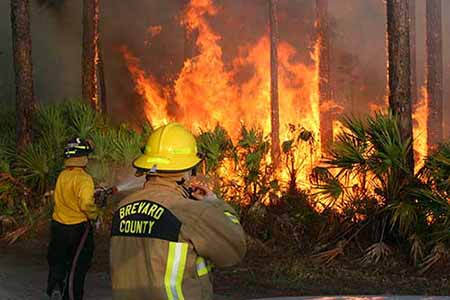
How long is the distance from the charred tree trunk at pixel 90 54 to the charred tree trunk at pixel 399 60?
6.96m

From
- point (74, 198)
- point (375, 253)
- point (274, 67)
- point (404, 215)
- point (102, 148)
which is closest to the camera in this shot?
point (74, 198)

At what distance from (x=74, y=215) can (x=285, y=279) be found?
3.27 m

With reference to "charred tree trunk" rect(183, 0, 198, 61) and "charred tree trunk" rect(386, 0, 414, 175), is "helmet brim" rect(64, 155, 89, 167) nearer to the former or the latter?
"charred tree trunk" rect(386, 0, 414, 175)

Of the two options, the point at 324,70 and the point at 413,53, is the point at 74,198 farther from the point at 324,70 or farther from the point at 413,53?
the point at 413,53

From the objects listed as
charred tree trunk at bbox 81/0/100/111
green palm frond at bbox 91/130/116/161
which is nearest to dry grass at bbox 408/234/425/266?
green palm frond at bbox 91/130/116/161

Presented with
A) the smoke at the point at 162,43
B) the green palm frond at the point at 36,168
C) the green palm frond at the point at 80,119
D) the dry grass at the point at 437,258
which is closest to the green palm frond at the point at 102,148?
the green palm frond at the point at 80,119

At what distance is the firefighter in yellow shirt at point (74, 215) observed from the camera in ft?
21.3

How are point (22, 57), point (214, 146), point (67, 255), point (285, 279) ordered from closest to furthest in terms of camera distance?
point (67, 255) → point (285, 279) → point (214, 146) → point (22, 57)

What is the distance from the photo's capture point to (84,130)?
12.1 metres

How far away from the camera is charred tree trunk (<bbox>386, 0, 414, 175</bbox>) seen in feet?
33.1

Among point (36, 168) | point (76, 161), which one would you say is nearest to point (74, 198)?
point (76, 161)

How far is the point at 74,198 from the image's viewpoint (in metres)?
6.54

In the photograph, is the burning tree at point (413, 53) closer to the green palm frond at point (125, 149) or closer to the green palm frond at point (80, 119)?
the green palm frond at point (80, 119)

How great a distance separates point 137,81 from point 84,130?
11.9 m
